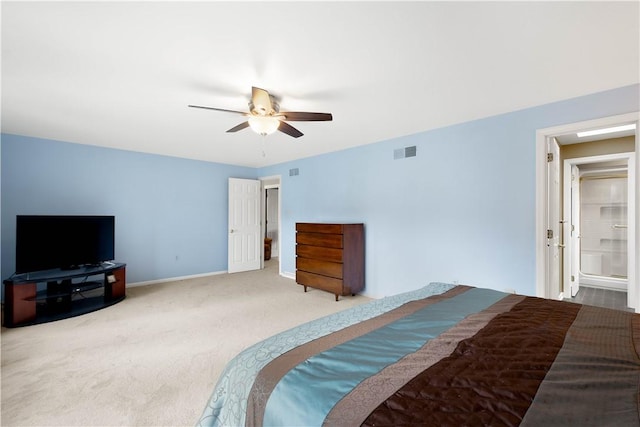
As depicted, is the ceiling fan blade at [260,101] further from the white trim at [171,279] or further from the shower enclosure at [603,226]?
the shower enclosure at [603,226]

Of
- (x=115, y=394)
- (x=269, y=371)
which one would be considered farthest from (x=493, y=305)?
(x=115, y=394)

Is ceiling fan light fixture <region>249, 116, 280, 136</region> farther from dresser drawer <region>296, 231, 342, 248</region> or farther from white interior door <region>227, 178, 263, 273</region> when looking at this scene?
white interior door <region>227, 178, 263, 273</region>

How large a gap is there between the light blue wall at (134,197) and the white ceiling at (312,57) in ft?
3.56

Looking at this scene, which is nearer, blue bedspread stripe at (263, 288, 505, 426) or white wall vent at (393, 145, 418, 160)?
blue bedspread stripe at (263, 288, 505, 426)

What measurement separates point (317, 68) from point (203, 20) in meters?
0.83

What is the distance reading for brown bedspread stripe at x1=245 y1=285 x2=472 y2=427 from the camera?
3.08ft

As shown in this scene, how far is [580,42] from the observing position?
5.95 ft

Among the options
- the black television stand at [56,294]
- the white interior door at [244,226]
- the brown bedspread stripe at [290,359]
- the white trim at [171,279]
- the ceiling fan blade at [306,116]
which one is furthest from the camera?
the white interior door at [244,226]

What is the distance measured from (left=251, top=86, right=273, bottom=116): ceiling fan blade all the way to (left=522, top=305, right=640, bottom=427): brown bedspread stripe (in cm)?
230

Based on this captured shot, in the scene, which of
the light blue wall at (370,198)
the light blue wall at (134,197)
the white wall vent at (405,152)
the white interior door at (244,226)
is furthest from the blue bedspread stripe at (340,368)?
the white interior door at (244,226)

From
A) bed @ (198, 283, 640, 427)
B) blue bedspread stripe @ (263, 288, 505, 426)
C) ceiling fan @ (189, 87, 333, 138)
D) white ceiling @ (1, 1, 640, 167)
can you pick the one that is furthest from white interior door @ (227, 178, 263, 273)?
blue bedspread stripe @ (263, 288, 505, 426)

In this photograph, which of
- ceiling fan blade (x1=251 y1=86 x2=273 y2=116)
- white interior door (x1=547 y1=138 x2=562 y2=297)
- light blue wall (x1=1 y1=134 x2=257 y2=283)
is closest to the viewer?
ceiling fan blade (x1=251 y1=86 x2=273 y2=116)

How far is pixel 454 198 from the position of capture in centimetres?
339

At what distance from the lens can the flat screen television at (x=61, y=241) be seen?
3.42 meters
